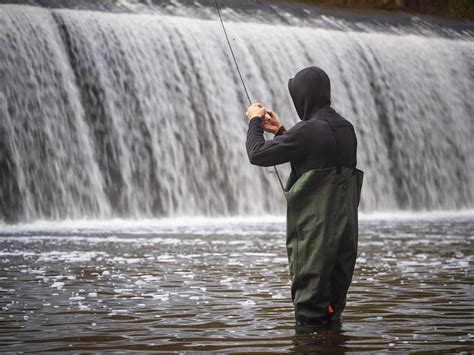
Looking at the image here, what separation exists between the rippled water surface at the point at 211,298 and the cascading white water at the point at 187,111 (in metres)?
7.38

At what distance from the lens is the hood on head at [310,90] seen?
6.38 meters

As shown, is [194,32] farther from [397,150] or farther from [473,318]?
[473,318]

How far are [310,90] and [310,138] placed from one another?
306mm

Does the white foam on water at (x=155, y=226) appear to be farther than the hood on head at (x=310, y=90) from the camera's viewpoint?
Yes

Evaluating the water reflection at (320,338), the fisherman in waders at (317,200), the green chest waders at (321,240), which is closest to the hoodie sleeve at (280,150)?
the fisherman in waders at (317,200)

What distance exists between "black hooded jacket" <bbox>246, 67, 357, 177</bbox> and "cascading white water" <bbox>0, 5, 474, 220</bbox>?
15141 millimetres

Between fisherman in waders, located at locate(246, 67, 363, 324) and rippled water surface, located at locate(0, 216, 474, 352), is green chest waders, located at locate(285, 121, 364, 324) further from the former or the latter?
rippled water surface, located at locate(0, 216, 474, 352)

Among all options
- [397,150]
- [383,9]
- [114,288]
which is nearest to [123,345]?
[114,288]

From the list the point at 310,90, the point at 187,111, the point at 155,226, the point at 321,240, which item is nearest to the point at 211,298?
the point at 321,240

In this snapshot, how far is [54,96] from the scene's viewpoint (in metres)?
22.7

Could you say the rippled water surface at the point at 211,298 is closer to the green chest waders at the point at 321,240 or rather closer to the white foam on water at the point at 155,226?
the green chest waders at the point at 321,240

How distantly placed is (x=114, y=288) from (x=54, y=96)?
14.6 metres

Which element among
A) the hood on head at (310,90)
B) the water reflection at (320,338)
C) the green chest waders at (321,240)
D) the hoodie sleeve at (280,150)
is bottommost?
the water reflection at (320,338)

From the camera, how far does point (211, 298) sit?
7.95 meters
